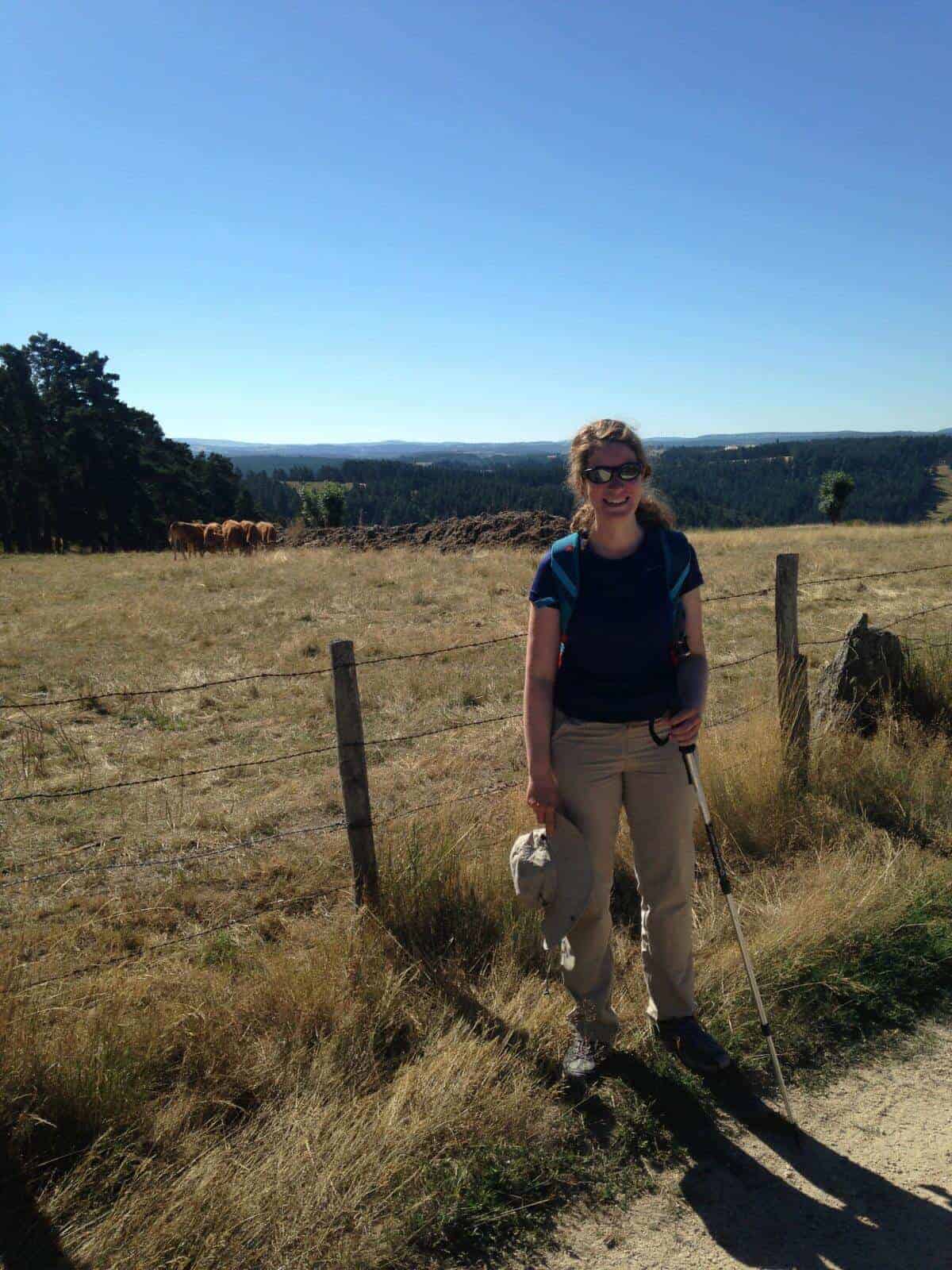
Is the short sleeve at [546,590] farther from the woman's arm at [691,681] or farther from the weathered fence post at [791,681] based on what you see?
the weathered fence post at [791,681]

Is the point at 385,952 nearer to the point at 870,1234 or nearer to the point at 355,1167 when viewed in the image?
the point at 355,1167

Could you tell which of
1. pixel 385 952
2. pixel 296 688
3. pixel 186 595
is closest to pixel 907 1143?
pixel 385 952

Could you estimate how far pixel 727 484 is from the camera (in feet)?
458

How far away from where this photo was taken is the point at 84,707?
31.2ft

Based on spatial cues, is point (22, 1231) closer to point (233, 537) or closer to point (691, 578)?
point (691, 578)

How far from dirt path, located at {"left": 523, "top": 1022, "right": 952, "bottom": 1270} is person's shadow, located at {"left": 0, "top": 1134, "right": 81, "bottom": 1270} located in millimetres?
1253

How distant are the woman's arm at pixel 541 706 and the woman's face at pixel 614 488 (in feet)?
1.22

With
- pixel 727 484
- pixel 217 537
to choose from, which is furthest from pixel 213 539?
pixel 727 484

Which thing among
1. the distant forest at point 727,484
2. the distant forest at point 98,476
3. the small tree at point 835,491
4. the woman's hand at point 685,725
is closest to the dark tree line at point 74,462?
the distant forest at point 98,476

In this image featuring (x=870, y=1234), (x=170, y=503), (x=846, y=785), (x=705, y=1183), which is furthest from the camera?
(x=170, y=503)

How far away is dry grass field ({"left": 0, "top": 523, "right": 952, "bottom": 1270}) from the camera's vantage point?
8.22 feet

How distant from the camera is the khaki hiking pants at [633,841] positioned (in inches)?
118

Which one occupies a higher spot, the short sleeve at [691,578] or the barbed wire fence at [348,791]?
the short sleeve at [691,578]

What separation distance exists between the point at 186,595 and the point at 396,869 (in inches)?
588
